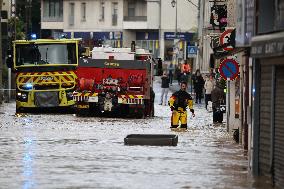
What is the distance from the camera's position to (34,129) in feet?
124

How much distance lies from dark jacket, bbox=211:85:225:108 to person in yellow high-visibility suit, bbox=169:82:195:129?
3.99m

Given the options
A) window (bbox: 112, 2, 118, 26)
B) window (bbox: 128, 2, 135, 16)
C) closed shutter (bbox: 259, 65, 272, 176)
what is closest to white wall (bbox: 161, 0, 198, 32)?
window (bbox: 128, 2, 135, 16)

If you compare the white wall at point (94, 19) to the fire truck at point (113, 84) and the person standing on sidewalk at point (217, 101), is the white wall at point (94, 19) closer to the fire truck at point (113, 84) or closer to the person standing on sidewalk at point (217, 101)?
the fire truck at point (113, 84)

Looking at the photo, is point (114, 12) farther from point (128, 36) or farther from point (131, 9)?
point (128, 36)

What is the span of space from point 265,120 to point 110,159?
5.08 meters

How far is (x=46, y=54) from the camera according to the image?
50.4m

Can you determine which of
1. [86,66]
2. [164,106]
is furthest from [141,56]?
[164,106]

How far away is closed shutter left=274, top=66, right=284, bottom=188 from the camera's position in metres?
19.3

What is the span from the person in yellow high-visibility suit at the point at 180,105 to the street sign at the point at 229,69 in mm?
3745

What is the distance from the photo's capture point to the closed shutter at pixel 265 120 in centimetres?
2075

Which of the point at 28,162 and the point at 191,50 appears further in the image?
the point at 191,50

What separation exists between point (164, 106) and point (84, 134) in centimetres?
3090

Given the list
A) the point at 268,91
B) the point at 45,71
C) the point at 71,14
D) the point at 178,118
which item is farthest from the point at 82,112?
the point at 71,14

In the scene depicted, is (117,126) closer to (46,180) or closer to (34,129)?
(34,129)
